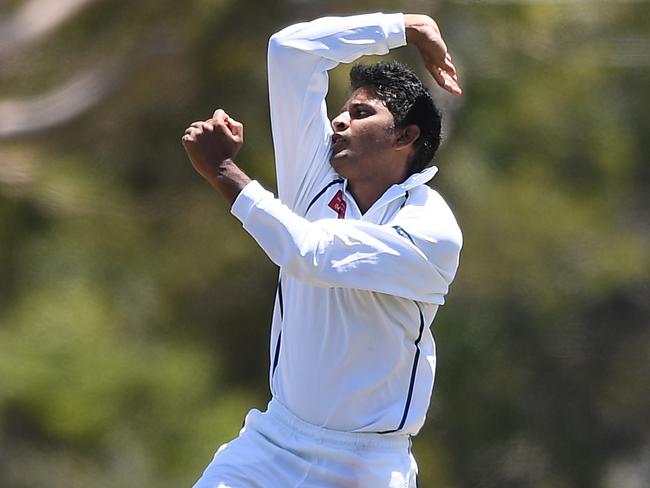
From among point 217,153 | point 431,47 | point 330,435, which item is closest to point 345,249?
point 217,153

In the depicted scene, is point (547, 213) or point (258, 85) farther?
point (547, 213)

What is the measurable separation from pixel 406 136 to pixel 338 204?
31cm

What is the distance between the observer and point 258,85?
16.8 meters

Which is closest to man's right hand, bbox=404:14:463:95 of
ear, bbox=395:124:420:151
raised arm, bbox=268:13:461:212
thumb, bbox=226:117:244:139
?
raised arm, bbox=268:13:461:212

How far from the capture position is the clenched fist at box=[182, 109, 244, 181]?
5.39 metres

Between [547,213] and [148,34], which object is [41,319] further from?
[547,213]

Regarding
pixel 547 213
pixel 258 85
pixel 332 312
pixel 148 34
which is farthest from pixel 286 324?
pixel 547 213

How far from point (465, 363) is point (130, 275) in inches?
151

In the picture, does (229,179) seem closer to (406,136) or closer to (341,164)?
(341,164)

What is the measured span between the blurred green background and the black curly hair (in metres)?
7.90

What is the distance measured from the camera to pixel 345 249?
5.43 meters

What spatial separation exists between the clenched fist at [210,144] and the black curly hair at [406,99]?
2.16 ft

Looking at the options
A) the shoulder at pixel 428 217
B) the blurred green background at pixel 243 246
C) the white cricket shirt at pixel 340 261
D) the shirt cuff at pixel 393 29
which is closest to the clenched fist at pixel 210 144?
the white cricket shirt at pixel 340 261

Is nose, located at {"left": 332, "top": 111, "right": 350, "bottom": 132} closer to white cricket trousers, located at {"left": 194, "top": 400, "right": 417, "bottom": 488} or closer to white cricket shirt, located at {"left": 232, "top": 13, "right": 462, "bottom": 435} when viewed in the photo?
white cricket shirt, located at {"left": 232, "top": 13, "right": 462, "bottom": 435}
